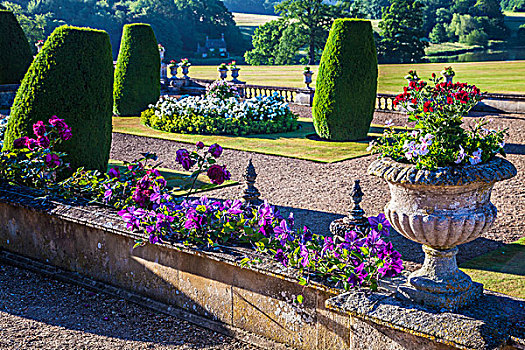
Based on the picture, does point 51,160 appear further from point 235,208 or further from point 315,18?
point 315,18

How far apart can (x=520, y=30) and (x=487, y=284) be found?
42.9 meters

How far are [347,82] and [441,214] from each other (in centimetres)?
1210

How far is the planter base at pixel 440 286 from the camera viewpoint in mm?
3654

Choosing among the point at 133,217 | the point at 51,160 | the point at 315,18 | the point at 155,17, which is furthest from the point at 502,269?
the point at 155,17

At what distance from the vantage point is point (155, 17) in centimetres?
5197

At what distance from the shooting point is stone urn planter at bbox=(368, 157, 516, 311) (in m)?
3.53

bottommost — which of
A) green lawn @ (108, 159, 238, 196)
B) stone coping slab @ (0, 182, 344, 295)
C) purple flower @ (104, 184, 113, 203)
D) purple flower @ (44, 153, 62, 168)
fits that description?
green lawn @ (108, 159, 238, 196)

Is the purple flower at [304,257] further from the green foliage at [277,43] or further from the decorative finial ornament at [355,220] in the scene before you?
the green foliage at [277,43]

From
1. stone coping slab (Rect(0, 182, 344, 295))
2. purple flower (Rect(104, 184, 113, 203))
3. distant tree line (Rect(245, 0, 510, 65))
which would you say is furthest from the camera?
distant tree line (Rect(245, 0, 510, 65))

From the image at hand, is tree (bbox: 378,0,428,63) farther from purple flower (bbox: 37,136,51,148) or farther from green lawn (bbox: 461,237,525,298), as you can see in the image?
purple flower (bbox: 37,136,51,148)

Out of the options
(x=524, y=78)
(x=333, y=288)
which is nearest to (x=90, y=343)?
(x=333, y=288)

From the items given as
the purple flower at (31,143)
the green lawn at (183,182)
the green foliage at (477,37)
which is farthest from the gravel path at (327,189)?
the green foliage at (477,37)

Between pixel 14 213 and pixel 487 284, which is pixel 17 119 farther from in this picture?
pixel 487 284

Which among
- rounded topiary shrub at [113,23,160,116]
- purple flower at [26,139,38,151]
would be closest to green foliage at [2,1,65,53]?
rounded topiary shrub at [113,23,160,116]
